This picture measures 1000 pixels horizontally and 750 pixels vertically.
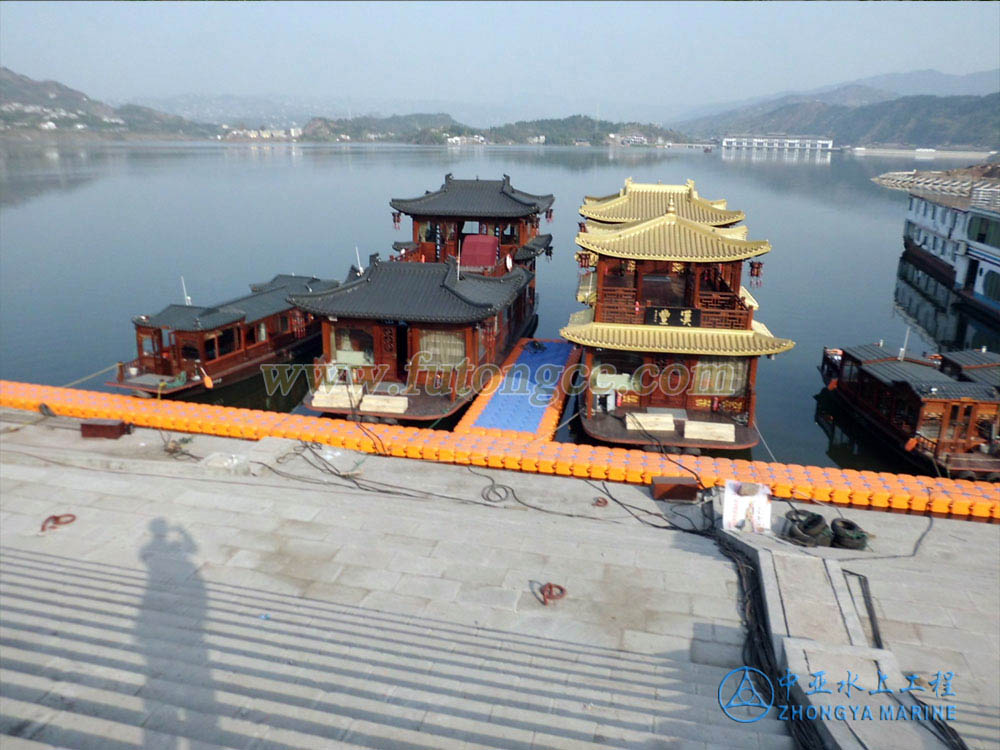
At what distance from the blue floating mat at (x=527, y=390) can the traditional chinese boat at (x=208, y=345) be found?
9094 millimetres

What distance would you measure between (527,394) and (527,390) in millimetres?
323

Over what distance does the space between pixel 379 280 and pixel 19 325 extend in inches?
1085

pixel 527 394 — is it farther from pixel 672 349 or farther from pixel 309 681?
pixel 309 681

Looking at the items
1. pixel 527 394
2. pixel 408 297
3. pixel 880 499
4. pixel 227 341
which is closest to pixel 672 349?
pixel 527 394

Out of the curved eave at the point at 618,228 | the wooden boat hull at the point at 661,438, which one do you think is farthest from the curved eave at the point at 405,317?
the curved eave at the point at 618,228

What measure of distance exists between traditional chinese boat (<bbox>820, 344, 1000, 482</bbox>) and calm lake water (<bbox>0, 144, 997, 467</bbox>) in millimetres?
2330

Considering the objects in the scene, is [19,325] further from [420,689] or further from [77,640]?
[420,689]

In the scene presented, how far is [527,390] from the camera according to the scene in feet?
75.6

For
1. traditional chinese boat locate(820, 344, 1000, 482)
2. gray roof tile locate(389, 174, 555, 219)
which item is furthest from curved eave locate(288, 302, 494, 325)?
traditional chinese boat locate(820, 344, 1000, 482)

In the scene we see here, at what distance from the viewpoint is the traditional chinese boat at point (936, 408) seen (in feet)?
62.0

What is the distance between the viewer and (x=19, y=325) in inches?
1489

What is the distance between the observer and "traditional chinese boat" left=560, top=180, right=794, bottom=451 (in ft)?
62.6

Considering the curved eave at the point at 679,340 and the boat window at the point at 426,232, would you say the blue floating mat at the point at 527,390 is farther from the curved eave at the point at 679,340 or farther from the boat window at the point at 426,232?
the boat window at the point at 426,232

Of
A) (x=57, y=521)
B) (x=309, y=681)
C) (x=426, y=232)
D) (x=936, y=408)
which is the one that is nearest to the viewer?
(x=309, y=681)
